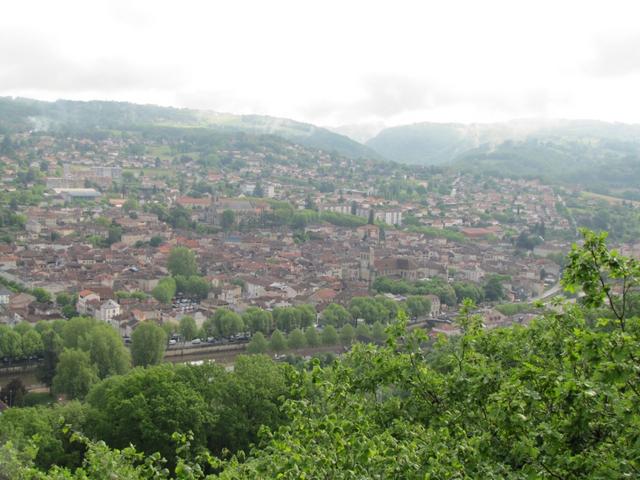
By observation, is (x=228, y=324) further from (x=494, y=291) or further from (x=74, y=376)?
(x=494, y=291)

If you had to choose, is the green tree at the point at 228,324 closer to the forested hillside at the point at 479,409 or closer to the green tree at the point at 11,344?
the green tree at the point at 11,344

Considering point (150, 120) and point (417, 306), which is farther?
point (150, 120)

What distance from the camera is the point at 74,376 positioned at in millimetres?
20250

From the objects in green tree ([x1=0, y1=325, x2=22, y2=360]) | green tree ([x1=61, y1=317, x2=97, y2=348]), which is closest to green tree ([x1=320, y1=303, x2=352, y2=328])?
green tree ([x1=61, y1=317, x2=97, y2=348])

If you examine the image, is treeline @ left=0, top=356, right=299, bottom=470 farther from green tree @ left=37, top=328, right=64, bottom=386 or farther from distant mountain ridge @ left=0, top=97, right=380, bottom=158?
distant mountain ridge @ left=0, top=97, right=380, bottom=158

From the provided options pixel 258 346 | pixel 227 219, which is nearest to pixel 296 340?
pixel 258 346

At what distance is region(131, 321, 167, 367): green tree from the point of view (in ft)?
78.1

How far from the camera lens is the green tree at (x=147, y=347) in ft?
78.1

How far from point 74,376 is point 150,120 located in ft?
438

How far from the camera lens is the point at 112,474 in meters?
5.13

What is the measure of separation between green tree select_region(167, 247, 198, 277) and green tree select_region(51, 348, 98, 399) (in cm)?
1937

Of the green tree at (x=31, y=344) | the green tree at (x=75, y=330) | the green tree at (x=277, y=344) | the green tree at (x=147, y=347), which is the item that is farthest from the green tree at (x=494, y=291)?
the green tree at (x=31, y=344)

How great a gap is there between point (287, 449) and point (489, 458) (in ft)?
4.35

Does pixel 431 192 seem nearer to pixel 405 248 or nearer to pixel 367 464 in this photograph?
pixel 405 248
